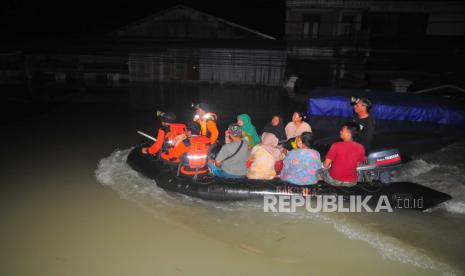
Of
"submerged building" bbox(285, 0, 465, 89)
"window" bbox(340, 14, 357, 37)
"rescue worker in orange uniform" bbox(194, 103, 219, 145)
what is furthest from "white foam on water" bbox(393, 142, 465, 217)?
"window" bbox(340, 14, 357, 37)

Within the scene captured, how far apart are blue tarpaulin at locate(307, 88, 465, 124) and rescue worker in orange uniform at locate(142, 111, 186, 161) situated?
6170 mm

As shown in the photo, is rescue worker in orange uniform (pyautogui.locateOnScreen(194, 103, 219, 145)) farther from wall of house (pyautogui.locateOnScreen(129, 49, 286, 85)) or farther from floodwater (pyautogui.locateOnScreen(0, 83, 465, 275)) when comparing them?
wall of house (pyautogui.locateOnScreen(129, 49, 286, 85))

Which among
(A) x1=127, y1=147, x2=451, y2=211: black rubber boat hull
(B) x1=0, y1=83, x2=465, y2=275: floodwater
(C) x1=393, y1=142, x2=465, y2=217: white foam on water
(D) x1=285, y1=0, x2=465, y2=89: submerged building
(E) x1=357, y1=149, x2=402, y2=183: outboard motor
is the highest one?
(D) x1=285, y1=0, x2=465, y2=89: submerged building

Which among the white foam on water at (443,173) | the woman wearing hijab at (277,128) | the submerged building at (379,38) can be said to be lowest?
the white foam on water at (443,173)

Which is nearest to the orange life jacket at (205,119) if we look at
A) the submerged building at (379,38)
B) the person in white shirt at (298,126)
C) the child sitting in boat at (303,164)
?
the person in white shirt at (298,126)

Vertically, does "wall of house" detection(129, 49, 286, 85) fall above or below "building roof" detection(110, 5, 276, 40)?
below

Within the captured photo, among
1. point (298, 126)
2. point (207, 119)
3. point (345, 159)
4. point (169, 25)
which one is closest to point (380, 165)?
point (345, 159)

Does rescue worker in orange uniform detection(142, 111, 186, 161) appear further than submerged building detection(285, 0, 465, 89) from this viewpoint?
No

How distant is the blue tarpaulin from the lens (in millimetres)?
10922

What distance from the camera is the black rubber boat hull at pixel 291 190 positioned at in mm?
5703

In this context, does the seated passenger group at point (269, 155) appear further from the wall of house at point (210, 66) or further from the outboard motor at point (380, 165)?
the wall of house at point (210, 66)

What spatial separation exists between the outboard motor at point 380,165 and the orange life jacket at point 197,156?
106 inches

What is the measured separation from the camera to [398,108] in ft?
35.9

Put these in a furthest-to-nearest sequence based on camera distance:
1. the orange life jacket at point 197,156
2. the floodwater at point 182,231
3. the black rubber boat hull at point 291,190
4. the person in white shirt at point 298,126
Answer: the person in white shirt at point 298,126 < the orange life jacket at point 197,156 < the black rubber boat hull at point 291,190 < the floodwater at point 182,231
